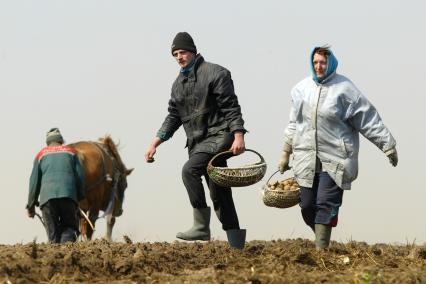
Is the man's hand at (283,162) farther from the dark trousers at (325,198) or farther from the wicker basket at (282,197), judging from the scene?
the dark trousers at (325,198)

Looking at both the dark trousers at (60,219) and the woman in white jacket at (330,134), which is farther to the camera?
the dark trousers at (60,219)

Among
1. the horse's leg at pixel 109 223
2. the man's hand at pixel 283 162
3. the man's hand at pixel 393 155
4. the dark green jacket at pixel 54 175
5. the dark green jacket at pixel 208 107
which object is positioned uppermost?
the dark green jacket at pixel 208 107

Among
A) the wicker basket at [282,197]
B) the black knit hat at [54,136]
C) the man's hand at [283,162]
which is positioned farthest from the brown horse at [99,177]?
the man's hand at [283,162]

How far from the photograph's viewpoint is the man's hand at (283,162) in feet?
33.2

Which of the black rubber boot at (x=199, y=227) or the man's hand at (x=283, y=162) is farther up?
the man's hand at (x=283, y=162)

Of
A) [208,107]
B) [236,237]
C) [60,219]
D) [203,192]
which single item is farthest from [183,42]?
[60,219]

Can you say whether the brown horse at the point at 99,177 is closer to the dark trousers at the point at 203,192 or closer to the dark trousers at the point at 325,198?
the dark trousers at the point at 203,192

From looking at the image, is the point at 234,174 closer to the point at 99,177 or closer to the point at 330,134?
the point at 330,134

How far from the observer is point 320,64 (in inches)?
371

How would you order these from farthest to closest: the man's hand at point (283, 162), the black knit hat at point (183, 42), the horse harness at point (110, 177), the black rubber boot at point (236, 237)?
the horse harness at point (110, 177)
the man's hand at point (283, 162)
the black rubber boot at point (236, 237)
the black knit hat at point (183, 42)

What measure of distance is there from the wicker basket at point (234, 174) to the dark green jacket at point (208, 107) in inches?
7.3

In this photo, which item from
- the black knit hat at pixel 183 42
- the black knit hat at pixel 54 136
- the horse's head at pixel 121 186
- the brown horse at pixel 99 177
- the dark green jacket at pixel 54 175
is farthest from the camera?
the horse's head at pixel 121 186

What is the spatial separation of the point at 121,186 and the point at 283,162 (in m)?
8.89

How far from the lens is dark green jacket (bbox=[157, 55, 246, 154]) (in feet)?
30.7
